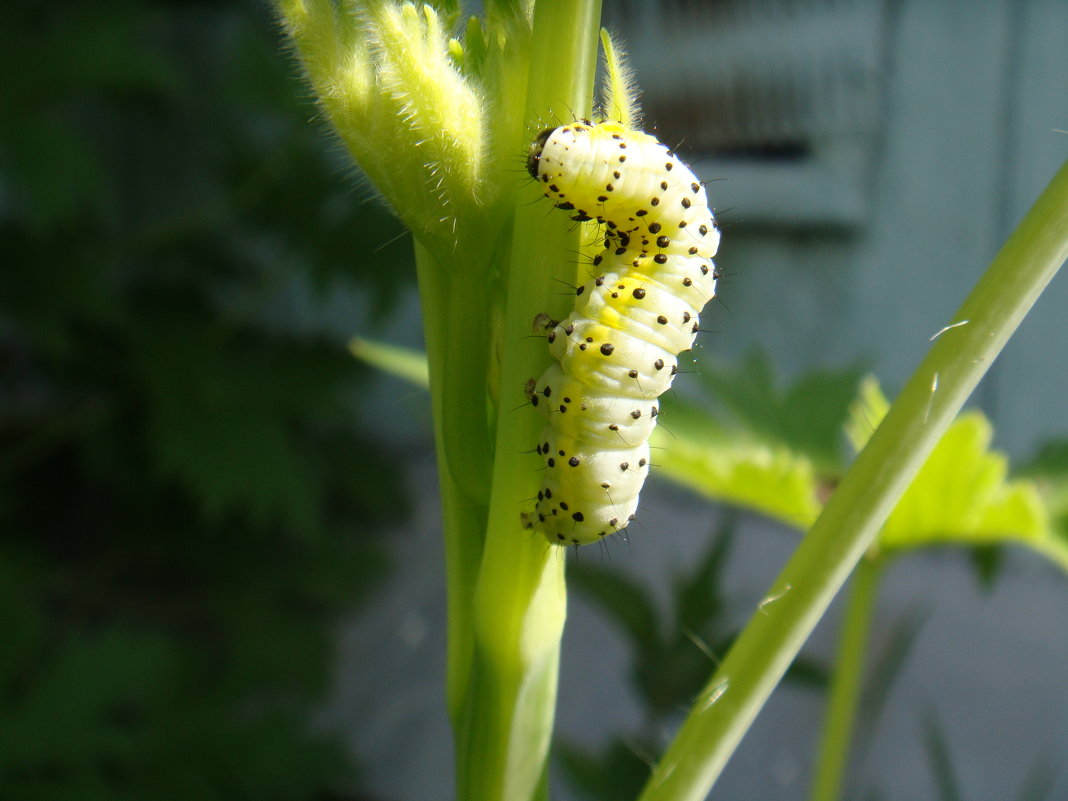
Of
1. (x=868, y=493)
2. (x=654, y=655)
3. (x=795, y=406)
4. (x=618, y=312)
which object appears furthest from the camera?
(x=795, y=406)

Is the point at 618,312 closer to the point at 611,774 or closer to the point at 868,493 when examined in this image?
the point at 868,493

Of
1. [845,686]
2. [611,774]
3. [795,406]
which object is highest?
[845,686]

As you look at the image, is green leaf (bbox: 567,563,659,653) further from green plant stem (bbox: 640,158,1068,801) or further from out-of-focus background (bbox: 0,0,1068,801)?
out-of-focus background (bbox: 0,0,1068,801)

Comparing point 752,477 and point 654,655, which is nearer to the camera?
point 752,477

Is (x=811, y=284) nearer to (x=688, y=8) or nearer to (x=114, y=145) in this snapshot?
(x=688, y=8)

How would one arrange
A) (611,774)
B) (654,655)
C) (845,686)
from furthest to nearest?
(654,655) → (611,774) → (845,686)

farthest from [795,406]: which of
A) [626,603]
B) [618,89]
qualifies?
[618,89]

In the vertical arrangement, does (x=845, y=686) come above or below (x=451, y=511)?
below

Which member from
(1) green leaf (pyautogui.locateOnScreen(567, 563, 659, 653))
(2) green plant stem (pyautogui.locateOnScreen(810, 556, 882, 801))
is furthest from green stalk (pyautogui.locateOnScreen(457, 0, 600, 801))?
(1) green leaf (pyautogui.locateOnScreen(567, 563, 659, 653))
